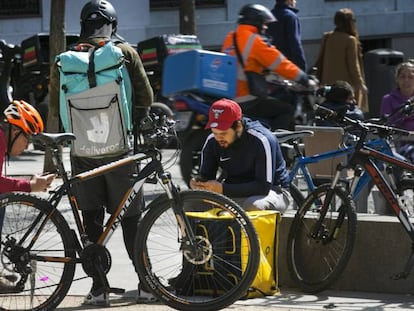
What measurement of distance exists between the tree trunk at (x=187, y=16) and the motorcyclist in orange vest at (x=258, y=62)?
9453 mm

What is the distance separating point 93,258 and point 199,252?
612mm

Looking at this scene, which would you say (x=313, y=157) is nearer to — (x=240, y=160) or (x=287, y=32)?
(x=240, y=160)

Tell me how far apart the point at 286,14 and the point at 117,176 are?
524cm

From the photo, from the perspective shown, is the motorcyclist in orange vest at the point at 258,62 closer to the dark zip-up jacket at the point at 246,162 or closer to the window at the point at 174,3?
the dark zip-up jacket at the point at 246,162

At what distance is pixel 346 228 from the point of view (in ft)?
21.6

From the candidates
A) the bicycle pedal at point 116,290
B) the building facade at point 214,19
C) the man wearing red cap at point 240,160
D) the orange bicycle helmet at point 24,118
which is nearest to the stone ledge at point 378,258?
the man wearing red cap at point 240,160

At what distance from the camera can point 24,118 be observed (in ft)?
20.1

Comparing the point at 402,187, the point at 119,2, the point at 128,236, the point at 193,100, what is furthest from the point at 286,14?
the point at 119,2

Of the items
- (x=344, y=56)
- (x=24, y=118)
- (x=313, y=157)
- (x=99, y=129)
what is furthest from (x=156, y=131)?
(x=344, y=56)

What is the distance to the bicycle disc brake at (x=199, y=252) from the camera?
586 cm

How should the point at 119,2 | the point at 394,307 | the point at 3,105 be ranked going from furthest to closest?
the point at 119,2 → the point at 3,105 → the point at 394,307

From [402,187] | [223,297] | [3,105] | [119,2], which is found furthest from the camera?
[119,2]

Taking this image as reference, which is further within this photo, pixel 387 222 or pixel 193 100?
pixel 193 100

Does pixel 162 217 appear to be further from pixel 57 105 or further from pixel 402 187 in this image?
pixel 402 187
